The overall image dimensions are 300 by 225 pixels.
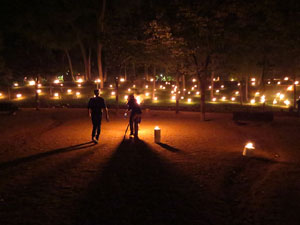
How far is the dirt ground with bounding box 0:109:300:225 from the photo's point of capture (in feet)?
15.9

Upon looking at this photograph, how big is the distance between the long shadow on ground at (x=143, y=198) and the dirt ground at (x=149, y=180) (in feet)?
0.06

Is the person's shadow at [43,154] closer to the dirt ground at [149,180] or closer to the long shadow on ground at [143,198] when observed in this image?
the dirt ground at [149,180]

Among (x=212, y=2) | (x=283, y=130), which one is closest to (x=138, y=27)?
(x=212, y=2)

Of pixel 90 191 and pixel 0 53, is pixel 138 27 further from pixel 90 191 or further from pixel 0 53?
pixel 0 53

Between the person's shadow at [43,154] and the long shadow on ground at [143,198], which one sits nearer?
the long shadow on ground at [143,198]

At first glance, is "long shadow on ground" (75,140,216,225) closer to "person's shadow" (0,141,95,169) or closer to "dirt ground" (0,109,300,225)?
"dirt ground" (0,109,300,225)

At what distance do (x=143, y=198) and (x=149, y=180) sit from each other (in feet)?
3.28

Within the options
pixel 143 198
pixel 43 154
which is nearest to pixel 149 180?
pixel 143 198

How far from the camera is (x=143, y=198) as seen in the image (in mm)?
5496

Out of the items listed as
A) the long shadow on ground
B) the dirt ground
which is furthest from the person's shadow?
the long shadow on ground

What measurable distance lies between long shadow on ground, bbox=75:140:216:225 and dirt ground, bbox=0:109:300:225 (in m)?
0.02

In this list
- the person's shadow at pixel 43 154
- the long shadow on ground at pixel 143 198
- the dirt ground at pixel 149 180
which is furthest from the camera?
the person's shadow at pixel 43 154

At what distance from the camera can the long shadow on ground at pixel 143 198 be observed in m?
4.71

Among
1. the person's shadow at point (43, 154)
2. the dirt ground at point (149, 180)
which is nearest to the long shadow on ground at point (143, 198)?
the dirt ground at point (149, 180)
